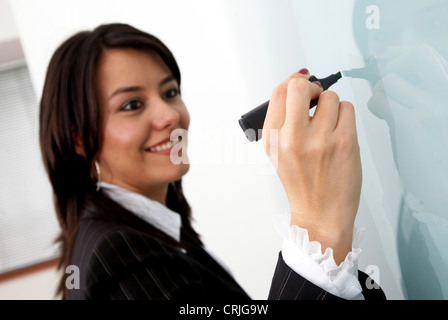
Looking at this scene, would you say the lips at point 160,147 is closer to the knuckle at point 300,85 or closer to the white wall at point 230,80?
the white wall at point 230,80

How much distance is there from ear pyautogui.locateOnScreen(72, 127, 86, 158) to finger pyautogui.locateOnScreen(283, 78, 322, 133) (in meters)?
0.54

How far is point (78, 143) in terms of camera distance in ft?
2.94

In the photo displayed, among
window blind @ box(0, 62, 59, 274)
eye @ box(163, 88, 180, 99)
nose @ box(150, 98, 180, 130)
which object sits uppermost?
eye @ box(163, 88, 180, 99)

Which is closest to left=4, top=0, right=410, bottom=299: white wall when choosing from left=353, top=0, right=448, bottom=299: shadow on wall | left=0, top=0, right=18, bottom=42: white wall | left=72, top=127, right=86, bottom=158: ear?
left=353, top=0, right=448, bottom=299: shadow on wall

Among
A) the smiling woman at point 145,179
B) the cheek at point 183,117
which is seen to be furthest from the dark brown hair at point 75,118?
the cheek at point 183,117

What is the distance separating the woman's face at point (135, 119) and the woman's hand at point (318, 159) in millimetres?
428

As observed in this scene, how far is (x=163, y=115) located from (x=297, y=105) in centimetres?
45

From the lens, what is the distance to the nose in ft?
2.79

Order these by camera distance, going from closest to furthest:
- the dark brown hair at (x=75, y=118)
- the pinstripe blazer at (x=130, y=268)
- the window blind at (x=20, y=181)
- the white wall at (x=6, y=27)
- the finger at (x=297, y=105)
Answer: the finger at (x=297, y=105), the pinstripe blazer at (x=130, y=268), the dark brown hair at (x=75, y=118), the white wall at (x=6, y=27), the window blind at (x=20, y=181)

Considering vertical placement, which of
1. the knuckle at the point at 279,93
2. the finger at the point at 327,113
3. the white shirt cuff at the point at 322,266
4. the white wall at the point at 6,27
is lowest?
the white shirt cuff at the point at 322,266

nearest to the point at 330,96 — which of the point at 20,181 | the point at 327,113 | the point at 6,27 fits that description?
the point at 327,113

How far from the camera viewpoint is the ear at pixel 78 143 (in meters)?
0.88

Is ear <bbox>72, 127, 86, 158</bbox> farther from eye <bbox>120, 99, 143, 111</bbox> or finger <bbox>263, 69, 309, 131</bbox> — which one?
finger <bbox>263, 69, 309, 131</bbox>
